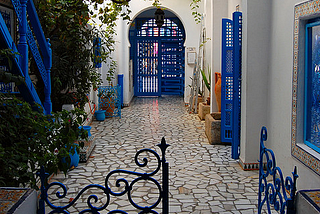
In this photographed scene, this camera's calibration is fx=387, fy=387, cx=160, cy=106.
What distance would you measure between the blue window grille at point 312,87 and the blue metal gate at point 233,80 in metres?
1.94

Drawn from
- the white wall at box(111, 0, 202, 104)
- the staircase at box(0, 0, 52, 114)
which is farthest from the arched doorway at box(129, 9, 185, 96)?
the staircase at box(0, 0, 52, 114)

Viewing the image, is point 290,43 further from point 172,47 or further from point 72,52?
point 172,47

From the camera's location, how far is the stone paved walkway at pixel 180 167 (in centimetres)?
482

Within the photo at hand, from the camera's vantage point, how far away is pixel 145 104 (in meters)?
14.4

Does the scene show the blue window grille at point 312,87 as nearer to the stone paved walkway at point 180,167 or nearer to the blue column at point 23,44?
the stone paved walkway at point 180,167

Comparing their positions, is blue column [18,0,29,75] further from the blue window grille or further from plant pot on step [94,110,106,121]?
plant pot on step [94,110,106,121]

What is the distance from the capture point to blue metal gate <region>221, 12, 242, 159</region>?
21.3 feet

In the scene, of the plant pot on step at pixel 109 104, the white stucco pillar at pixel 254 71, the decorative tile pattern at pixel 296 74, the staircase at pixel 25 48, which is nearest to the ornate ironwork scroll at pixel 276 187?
the decorative tile pattern at pixel 296 74

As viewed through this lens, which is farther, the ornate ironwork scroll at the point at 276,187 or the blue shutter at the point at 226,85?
the blue shutter at the point at 226,85

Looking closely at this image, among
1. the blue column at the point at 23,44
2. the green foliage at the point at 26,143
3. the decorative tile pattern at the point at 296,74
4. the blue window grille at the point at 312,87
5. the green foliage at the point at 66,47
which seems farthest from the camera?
the green foliage at the point at 66,47

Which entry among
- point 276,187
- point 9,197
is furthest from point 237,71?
point 9,197

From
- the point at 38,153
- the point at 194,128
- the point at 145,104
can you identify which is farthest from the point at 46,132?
the point at 145,104

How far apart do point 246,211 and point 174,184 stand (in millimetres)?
1287

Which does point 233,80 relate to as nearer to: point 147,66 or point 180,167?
point 180,167
